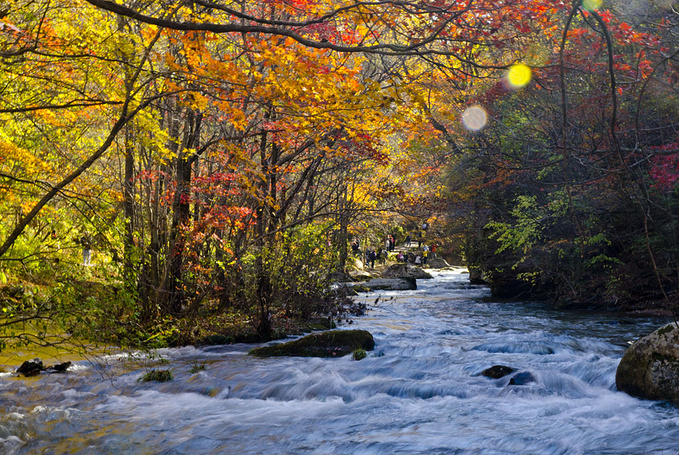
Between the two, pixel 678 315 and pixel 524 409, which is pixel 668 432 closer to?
pixel 524 409

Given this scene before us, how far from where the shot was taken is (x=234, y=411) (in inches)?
260

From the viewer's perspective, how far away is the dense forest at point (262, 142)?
573cm

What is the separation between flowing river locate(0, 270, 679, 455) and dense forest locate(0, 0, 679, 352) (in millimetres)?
885

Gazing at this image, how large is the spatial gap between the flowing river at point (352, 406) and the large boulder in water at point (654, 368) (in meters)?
0.18

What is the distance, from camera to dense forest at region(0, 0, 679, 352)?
573 centimetres

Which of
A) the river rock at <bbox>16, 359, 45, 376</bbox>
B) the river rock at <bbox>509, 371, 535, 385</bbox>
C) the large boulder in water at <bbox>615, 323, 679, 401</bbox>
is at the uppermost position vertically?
the river rock at <bbox>16, 359, 45, 376</bbox>

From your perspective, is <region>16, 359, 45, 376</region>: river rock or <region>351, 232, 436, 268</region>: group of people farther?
<region>351, 232, 436, 268</region>: group of people

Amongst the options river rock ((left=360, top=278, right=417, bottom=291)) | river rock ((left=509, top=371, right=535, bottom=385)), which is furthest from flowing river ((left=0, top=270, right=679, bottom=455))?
river rock ((left=360, top=278, right=417, bottom=291))

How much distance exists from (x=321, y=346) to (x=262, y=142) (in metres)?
4.74

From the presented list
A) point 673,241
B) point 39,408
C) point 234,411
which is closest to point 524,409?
point 234,411

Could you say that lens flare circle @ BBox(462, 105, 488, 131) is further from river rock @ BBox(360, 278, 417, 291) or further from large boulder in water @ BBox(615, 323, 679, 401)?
large boulder in water @ BBox(615, 323, 679, 401)

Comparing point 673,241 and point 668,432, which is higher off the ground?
point 673,241

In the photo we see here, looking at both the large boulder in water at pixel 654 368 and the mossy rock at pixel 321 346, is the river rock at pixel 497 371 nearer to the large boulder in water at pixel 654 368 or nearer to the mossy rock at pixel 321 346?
the large boulder in water at pixel 654 368

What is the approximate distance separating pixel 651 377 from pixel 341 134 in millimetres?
7168
